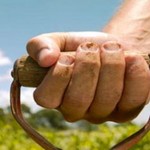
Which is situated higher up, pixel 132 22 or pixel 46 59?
pixel 46 59

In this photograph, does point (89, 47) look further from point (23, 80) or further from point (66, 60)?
point (23, 80)

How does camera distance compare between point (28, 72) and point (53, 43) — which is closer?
point (28, 72)

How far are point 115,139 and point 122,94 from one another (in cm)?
291

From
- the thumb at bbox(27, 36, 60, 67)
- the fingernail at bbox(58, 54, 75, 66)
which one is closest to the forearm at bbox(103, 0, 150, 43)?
the thumb at bbox(27, 36, 60, 67)

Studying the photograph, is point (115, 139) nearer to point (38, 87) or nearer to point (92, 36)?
point (92, 36)

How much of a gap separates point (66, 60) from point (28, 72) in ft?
0.40

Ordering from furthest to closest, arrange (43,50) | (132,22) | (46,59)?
1. (132,22)
2. (43,50)
3. (46,59)

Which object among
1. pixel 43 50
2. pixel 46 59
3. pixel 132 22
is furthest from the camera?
pixel 132 22

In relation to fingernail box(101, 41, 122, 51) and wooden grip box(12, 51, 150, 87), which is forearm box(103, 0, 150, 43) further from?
wooden grip box(12, 51, 150, 87)

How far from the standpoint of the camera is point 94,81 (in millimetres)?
1923

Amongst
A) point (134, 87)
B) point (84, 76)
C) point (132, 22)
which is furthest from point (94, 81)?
point (132, 22)

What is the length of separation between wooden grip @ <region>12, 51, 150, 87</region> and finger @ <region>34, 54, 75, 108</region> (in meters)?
0.02

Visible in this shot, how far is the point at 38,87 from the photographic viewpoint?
1951mm

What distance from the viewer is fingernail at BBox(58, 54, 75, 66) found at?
1.91 m
